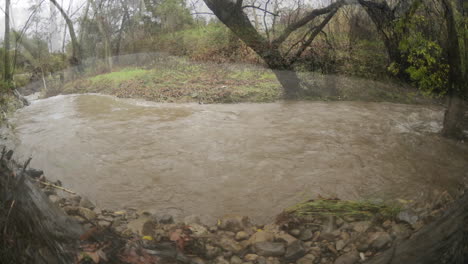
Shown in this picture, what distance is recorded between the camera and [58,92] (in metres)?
1.52

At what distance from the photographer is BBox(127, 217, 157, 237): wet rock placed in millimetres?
1162

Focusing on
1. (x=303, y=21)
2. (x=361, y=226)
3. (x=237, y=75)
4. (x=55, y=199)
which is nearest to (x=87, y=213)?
(x=55, y=199)

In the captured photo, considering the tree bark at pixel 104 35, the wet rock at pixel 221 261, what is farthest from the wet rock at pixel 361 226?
the tree bark at pixel 104 35

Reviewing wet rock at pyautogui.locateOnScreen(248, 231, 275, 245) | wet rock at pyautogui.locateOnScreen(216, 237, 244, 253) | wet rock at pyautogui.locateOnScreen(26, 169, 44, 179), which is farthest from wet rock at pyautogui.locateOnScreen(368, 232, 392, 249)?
wet rock at pyautogui.locateOnScreen(26, 169, 44, 179)

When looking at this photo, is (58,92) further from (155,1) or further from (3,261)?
(3,261)

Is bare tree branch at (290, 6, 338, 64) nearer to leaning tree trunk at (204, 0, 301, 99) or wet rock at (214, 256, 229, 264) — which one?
leaning tree trunk at (204, 0, 301, 99)

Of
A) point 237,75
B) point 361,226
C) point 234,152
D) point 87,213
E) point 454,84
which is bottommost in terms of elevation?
point 361,226

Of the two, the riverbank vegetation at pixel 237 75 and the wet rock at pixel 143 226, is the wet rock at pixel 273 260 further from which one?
the wet rock at pixel 143 226

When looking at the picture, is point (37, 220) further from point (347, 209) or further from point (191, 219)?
point (347, 209)

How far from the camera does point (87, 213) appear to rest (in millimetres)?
1172

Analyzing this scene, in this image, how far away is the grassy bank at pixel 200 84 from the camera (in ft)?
4.96

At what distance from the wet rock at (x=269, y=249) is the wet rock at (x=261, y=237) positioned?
0.04ft

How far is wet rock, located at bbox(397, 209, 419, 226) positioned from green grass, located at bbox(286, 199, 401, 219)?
0.02 m

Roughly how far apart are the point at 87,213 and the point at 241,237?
596 mm
